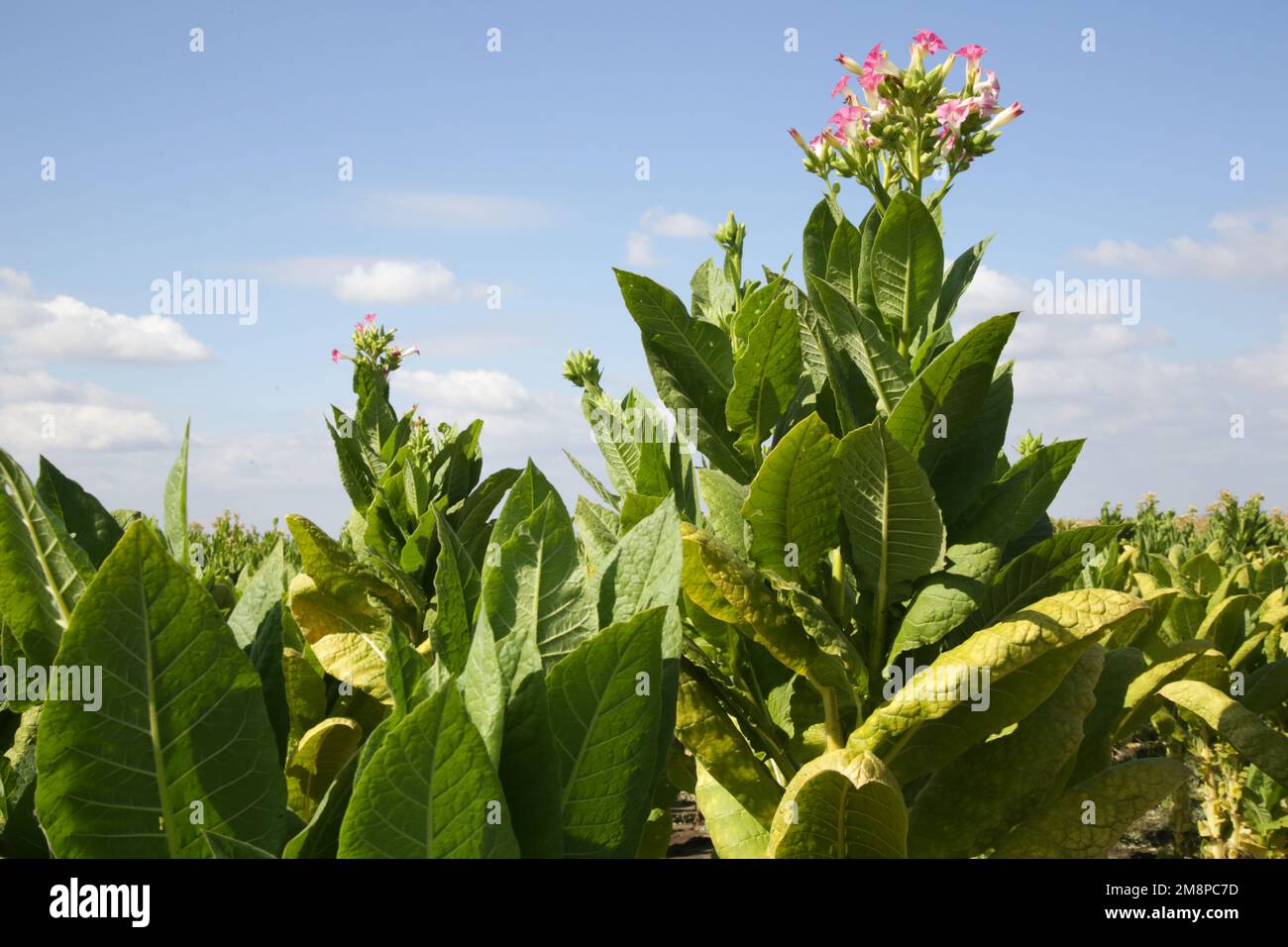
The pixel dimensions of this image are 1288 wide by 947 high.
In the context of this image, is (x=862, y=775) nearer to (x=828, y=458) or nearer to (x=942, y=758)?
(x=942, y=758)

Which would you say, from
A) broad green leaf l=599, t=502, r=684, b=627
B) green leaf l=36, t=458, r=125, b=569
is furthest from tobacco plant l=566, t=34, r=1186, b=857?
green leaf l=36, t=458, r=125, b=569

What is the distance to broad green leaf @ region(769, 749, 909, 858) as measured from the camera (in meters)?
1.49

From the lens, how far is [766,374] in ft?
6.00

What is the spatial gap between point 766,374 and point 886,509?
1.16 ft

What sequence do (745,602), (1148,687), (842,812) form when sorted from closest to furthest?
(842,812) < (745,602) < (1148,687)

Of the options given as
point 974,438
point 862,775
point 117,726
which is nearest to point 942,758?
point 862,775

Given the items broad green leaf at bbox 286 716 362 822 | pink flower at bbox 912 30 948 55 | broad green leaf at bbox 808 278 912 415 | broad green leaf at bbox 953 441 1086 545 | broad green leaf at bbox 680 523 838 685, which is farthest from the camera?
pink flower at bbox 912 30 948 55

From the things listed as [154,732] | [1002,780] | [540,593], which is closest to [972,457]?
[1002,780]

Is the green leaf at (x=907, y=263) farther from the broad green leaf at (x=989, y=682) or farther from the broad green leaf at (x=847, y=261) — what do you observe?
the broad green leaf at (x=989, y=682)

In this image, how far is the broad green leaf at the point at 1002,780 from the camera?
5.88 ft

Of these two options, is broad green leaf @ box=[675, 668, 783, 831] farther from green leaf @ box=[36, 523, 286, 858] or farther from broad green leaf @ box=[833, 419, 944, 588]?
green leaf @ box=[36, 523, 286, 858]

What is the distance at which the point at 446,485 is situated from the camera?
2.68 m

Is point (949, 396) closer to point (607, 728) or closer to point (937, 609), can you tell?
point (937, 609)

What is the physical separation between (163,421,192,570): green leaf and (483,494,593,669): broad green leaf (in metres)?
0.38
